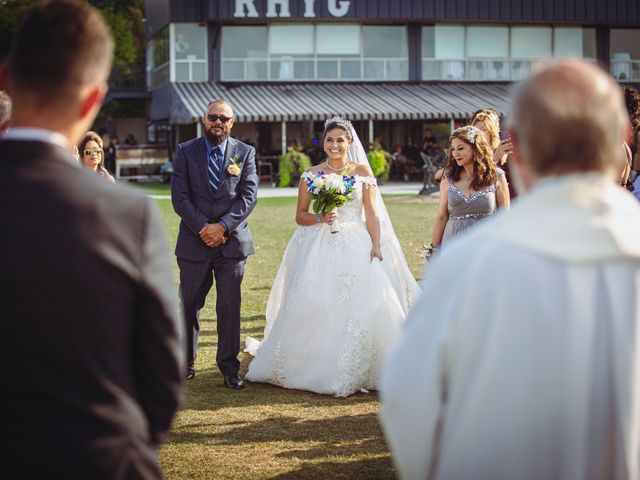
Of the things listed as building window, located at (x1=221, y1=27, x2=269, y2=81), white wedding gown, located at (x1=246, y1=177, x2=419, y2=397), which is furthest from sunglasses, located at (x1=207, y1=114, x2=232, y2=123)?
building window, located at (x1=221, y1=27, x2=269, y2=81)

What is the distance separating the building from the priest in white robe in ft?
122

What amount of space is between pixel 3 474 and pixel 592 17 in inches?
1809

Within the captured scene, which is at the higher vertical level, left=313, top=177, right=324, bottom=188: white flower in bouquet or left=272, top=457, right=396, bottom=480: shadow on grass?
left=313, top=177, right=324, bottom=188: white flower in bouquet

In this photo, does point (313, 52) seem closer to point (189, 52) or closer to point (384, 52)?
point (384, 52)

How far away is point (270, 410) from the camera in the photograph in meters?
7.57

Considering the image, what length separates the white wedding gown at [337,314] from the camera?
831cm

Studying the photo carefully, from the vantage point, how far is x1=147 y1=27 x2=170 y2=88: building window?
44734 mm

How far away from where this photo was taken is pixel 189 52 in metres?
42.8

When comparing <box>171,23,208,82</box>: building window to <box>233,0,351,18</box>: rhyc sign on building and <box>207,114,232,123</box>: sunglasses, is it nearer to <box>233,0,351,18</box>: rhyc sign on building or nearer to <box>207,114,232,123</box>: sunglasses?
<box>233,0,351,18</box>: rhyc sign on building

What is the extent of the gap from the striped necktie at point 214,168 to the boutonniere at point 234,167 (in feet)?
0.36

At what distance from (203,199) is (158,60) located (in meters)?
40.5

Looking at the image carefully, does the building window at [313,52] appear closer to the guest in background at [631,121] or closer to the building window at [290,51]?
the building window at [290,51]

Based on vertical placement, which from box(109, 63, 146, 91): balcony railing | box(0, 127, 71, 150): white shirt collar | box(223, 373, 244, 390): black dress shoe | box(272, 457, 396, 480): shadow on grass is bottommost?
box(272, 457, 396, 480): shadow on grass

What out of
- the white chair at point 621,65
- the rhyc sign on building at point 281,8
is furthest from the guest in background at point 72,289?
the white chair at point 621,65
